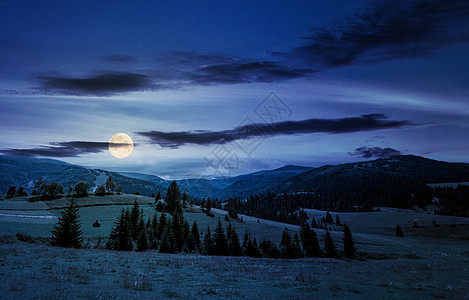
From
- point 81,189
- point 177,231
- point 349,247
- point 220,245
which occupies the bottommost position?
point 220,245

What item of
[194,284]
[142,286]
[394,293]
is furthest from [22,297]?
[394,293]

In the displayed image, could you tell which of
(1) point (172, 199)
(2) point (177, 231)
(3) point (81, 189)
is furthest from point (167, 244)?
(3) point (81, 189)

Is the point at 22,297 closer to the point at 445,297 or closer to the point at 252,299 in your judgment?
the point at 252,299

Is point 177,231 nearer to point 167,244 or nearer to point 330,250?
point 167,244

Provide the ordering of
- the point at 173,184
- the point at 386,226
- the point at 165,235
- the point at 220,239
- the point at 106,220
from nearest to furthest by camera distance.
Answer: the point at 165,235, the point at 220,239, the point at 106,220, the point at 173,184, the point at 386,226

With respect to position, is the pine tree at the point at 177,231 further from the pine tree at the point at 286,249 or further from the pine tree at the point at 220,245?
the pine tree at the point at 286,249

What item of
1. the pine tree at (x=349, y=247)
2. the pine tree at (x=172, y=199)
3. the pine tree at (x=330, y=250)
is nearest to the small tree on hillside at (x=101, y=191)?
the pine tree at (x=172, y=199)

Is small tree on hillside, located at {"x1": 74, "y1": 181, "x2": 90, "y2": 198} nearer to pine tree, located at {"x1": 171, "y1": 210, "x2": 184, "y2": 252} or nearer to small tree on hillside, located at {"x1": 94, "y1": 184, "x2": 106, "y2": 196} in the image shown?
small tree on hillside, located at {"x1": 94, "y1": 184, "x2": 106, "y2": 196}

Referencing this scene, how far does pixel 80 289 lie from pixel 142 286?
125 inches

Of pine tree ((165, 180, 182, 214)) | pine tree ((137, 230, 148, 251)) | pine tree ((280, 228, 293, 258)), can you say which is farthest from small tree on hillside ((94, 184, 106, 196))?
pine tree ((280, 228, 293, 258))

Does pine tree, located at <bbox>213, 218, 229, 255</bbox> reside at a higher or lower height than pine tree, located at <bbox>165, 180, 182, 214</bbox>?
lower

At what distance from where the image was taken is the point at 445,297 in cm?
1459

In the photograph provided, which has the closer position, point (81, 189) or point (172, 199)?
point (172, 199)

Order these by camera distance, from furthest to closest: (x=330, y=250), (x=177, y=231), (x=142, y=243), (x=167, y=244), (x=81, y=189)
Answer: (x=81, y=189)
(x=330, y=250)
(x=177, y=231)
(x=167, y=244)
(x=142, y=243)
